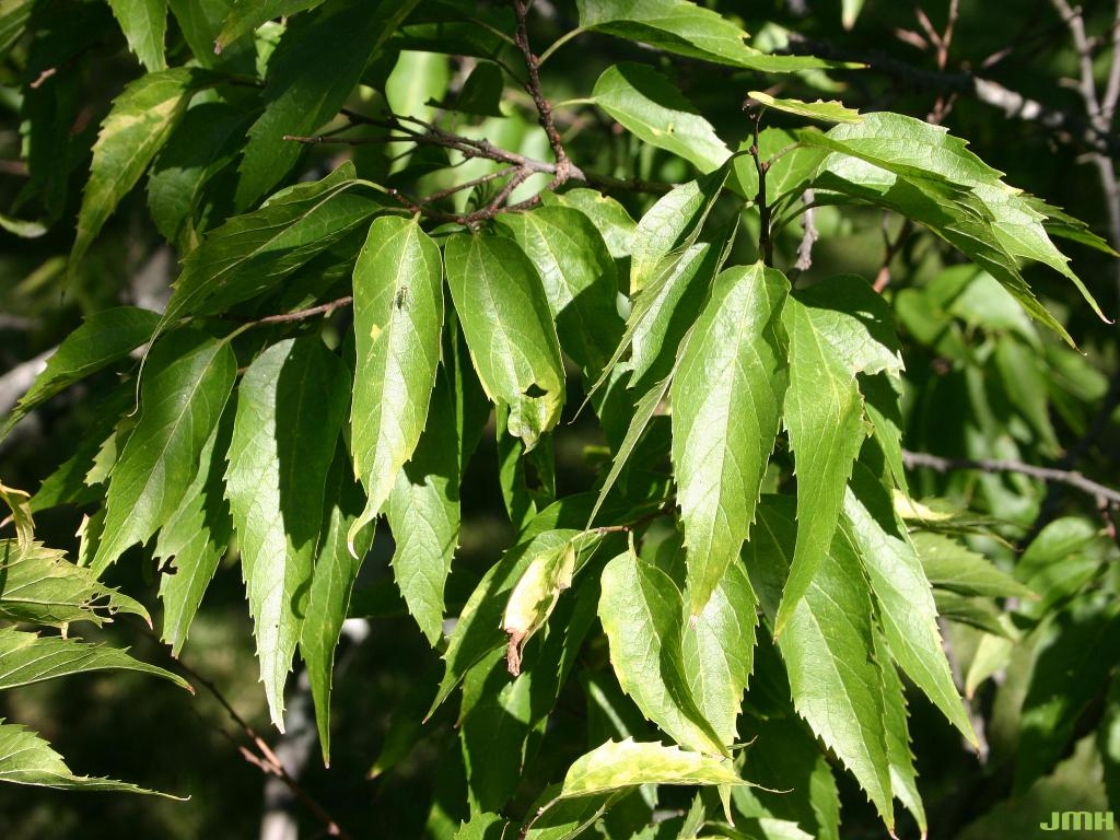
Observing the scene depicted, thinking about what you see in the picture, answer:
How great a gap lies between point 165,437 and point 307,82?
1.10 ft

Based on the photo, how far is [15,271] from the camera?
4.96 meters

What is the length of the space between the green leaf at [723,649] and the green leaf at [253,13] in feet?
1.82

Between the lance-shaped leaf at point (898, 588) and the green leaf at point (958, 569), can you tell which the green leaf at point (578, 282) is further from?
the green leaf at point (958, 569)


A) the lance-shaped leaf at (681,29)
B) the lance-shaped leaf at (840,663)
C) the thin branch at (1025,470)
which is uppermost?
the lance-shaped leaf at (681,29)

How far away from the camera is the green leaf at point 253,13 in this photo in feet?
2.88

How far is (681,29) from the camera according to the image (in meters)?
1.04

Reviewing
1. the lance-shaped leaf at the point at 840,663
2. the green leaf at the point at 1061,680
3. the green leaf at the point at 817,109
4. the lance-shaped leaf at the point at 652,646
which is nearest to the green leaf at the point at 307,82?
the green leaf at the point at 817,109

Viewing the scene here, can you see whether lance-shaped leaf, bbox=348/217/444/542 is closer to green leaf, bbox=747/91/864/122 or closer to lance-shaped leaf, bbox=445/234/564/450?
lance-shaped leaf, bbox=445/234/564/450

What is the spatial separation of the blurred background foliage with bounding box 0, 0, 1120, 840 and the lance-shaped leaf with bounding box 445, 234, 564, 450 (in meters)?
0.31

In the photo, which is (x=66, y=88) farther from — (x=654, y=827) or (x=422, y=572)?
(x=654, y=827)

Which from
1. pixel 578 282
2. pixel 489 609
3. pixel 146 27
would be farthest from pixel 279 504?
pixel 146 27

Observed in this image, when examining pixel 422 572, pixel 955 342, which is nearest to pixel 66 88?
pixel 422 572

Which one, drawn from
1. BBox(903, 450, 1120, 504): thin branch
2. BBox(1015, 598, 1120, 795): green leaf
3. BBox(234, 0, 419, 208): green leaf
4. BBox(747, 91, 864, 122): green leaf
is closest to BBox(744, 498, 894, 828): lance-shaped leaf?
BBox(747, 91, 864, 122): green leaf

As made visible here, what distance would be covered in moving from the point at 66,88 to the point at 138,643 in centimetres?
268
